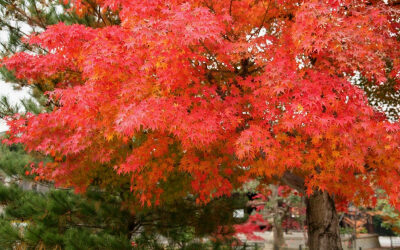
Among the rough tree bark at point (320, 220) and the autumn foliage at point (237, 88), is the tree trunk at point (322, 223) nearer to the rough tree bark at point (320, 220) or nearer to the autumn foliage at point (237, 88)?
the rough tree bark at point (320, 220)

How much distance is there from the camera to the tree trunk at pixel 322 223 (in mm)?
6453

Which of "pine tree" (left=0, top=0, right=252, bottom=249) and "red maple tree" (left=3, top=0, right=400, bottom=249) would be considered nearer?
"red maple tree" (left=3, top=0, right=400, bottom=249)

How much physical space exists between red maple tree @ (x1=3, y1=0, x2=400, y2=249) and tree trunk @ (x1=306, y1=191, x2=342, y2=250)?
926mm

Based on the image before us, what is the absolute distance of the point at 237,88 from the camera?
17.5 ft

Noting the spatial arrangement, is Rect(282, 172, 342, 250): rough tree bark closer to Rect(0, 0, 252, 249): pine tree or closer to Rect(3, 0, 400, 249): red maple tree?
Rect(3, 0, 400, 249): red maple tree

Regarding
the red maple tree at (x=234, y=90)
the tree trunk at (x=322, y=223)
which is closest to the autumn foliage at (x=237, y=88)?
the red maple tree at (x=234, y=90)

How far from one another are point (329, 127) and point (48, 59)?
492 centimetres

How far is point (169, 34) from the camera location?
4.08m

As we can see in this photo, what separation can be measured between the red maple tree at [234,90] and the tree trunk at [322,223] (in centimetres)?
93

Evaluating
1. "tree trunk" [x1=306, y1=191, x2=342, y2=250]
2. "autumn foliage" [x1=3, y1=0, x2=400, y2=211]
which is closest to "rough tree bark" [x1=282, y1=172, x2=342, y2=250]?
"tree trunk" [x1=306, y1=191, x2=342, y2=250]

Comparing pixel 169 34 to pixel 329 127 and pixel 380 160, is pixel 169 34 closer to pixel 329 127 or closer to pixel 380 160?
pixel 329 127

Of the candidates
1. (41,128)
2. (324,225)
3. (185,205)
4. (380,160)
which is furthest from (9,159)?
(380,160)

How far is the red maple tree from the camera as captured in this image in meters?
4.16

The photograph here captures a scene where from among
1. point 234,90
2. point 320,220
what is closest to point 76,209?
point 234,90
